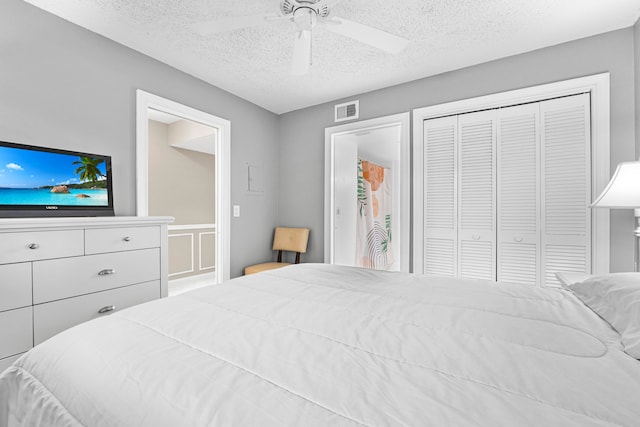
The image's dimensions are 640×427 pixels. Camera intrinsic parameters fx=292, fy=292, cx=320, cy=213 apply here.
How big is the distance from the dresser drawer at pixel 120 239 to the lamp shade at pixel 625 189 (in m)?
2.90

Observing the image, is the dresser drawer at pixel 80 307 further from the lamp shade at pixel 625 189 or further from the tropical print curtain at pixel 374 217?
the lamp shade at pixel 625 189

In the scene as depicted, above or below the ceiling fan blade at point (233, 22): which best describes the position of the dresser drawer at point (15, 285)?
below

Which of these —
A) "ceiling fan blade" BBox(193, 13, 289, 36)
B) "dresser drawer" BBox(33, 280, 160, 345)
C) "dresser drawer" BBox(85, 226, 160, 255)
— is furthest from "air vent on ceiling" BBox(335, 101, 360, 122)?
"dresser drawer" BBox(33, 280, 160, 345)

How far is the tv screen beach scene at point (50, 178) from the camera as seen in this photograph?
177cm

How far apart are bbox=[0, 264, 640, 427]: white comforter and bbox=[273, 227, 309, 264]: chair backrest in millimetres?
2501

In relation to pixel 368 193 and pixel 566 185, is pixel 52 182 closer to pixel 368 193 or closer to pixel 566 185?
pixel 368 193

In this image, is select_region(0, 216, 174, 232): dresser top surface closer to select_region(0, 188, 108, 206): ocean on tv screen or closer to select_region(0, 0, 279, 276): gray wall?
select_region(0, 188, 108, 206): ocean on tv screen

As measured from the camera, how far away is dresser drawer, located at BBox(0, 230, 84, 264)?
1490mm

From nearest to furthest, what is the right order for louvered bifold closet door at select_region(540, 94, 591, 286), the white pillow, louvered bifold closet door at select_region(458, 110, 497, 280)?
the white pillow < louvered bifold closet door at select_region(540, 94, 591, 286) < louvered bifold closet door at select_region(458, 110, 497, 280)

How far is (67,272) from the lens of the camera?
169 cm

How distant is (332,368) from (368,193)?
375cm

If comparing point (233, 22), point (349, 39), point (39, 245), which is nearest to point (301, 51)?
point (233, 22)

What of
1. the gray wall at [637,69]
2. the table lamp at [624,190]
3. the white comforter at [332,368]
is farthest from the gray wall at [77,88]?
the gray wall at [637,69]

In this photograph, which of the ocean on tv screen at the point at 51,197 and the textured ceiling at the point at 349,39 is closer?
the ocean on tv screen at the point at 51,197
